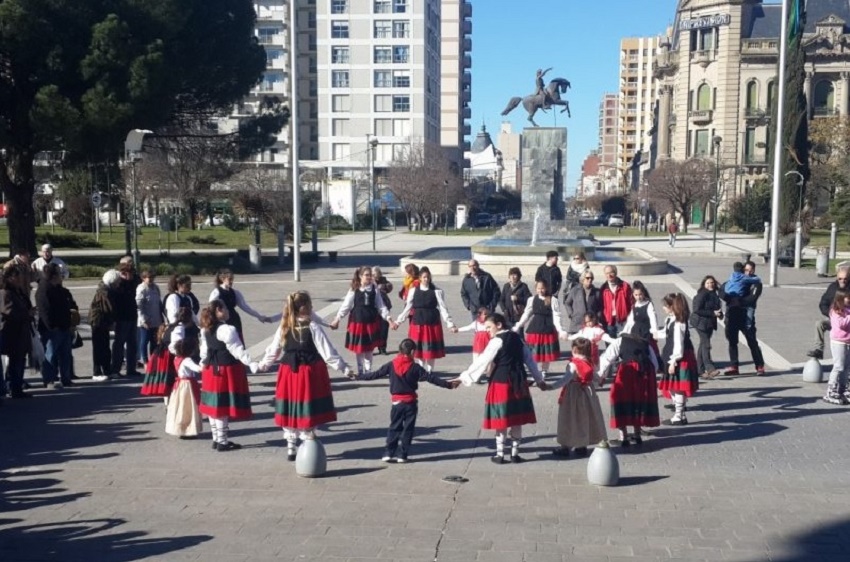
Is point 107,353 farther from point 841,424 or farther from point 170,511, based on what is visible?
point 841,424

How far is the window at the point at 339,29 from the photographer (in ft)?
Result: 277

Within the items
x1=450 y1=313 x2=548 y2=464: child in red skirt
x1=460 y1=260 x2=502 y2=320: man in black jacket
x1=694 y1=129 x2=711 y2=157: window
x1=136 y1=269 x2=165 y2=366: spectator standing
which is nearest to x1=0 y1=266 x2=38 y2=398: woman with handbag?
x1=136 y1=269 x2=165 y2=366: spectator standing

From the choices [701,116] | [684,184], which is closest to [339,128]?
[701,116]

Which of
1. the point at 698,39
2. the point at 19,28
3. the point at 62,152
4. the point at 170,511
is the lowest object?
the point at 170,511

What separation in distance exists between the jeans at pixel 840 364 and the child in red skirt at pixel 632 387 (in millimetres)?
3364

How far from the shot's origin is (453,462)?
903 centimetres

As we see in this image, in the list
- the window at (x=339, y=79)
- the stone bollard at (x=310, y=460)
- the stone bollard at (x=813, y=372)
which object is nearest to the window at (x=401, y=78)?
the window at (x=339, y=79)

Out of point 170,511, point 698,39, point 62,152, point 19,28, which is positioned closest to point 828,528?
point 170,511

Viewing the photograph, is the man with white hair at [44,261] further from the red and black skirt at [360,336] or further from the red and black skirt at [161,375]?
the red and black skirt at [360,336]

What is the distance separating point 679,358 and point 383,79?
255 ft

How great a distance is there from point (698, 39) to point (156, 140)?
58957 mm

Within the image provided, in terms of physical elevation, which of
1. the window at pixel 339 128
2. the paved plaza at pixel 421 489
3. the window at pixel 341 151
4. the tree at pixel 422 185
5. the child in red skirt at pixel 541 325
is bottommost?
the paved plaza at pixel 421 489

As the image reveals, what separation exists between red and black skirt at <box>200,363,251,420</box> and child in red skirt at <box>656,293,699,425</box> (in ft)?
16.3

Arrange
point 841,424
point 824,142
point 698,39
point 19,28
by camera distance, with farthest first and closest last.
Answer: point 698,39
point 824,142
point 19,28
point 841,424
